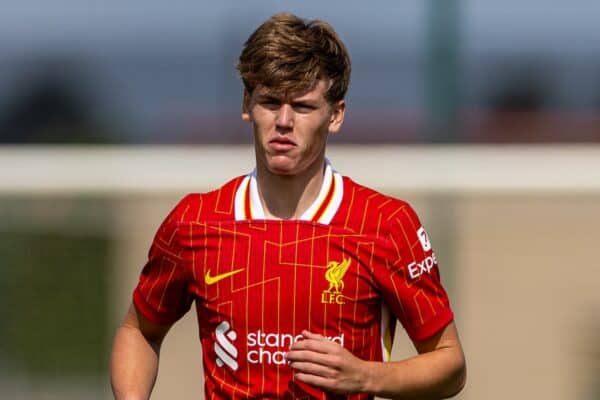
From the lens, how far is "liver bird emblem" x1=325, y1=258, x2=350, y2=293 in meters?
2.68

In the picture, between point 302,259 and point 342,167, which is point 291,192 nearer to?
point 302,259

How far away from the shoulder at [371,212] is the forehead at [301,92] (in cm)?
23

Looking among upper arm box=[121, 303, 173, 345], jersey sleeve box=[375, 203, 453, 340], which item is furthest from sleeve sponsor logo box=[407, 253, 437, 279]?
upper arm box=[121, 303, 173, 345]

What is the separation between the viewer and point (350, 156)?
479 centimetres

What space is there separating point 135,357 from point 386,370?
2.03ft

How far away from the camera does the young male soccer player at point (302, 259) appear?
2676 millimetres

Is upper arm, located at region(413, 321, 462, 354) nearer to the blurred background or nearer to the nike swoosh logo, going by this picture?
the nike swoosh logo

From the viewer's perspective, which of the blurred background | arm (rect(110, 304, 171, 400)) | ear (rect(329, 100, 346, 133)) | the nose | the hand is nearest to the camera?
the hand

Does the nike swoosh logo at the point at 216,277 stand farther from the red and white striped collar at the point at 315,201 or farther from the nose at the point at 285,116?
the nose at the point at 285,116

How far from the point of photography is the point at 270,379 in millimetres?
2686

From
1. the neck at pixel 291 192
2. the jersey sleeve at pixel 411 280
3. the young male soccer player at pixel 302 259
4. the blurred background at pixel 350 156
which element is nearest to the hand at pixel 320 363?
the young male soccer player at pixel 302 259

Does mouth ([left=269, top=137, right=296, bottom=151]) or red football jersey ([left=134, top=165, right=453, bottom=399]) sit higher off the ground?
mouth ([left=269, top=137, right=296, bottom=151])

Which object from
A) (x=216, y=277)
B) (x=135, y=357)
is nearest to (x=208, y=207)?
(x=216, y=277)

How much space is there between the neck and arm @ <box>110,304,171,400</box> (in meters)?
0.42
